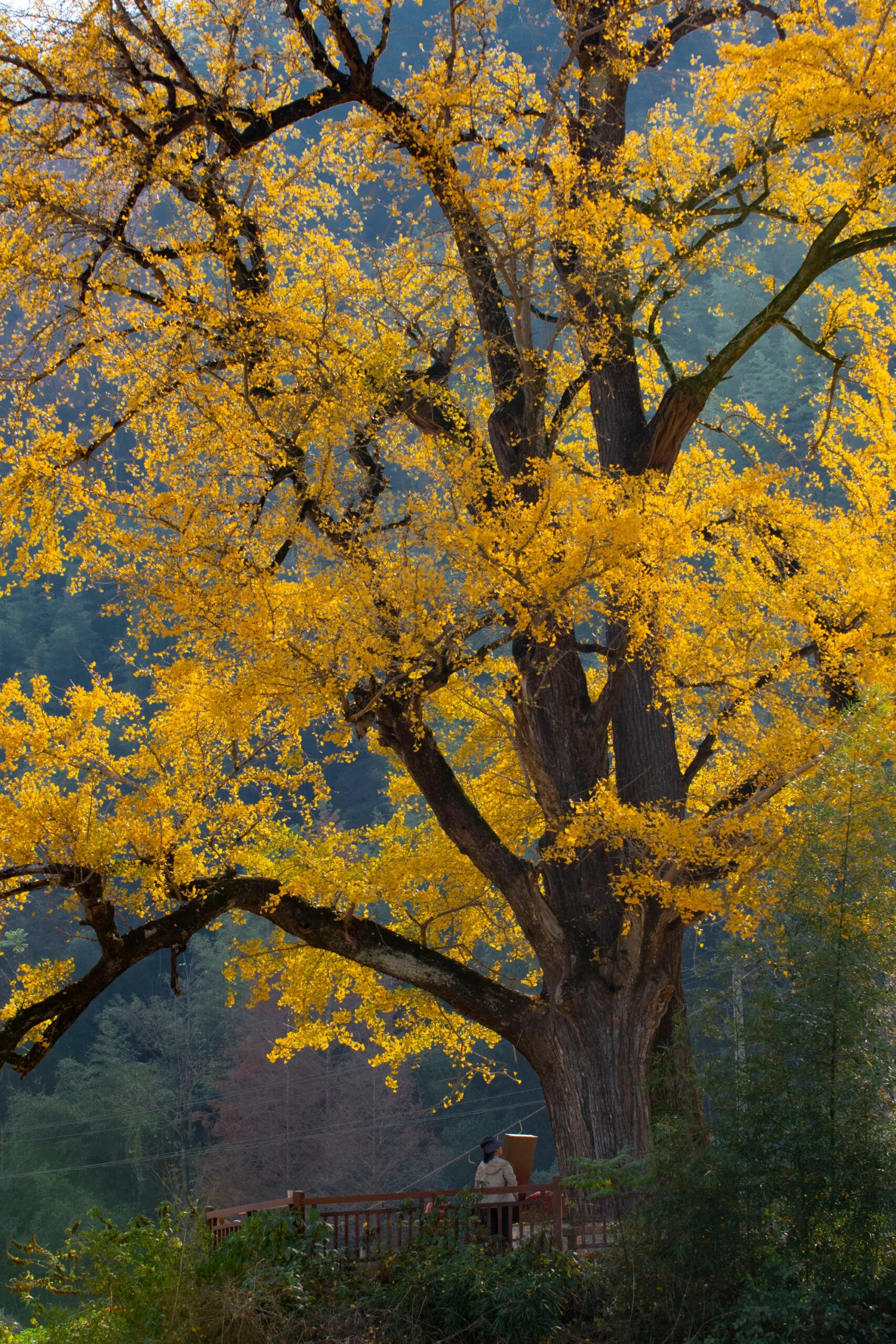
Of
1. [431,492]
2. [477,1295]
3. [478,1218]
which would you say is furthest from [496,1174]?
[431,492]

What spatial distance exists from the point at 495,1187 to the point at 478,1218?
11.3 inches

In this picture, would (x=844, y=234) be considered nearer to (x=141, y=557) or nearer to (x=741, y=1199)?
(x=141, y=557)

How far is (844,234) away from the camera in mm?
11344

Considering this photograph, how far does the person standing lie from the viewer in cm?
616

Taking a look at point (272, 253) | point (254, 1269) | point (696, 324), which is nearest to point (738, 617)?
point (272, 253)

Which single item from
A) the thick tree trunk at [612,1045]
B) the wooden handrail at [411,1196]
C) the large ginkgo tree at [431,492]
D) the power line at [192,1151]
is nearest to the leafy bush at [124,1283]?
the wooden handrail at [411,1196]

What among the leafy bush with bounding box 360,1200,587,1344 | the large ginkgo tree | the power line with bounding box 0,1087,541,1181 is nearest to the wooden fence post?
the leafy bush with bounding box 360,1200,587,1344

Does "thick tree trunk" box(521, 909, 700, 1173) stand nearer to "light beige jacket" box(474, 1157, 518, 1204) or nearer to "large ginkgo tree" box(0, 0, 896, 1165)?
"large ginkgo tree" box(0, 0, 896, 1165)

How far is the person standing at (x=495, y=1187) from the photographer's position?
6164 mm

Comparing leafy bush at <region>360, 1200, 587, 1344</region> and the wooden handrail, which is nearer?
leafy bush at <region>360, 1200, 587, 1344</region>

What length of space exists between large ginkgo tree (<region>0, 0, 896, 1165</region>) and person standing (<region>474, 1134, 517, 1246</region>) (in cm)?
48

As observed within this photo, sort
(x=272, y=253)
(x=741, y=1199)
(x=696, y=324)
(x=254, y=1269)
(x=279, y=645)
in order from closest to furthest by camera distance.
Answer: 1. (x=741, y=1199)
2. (x=254, y=1269)
3. (x=279, y=645)
4. (x=272, y=253)
5. (x=696, y=324)

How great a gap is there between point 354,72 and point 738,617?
15.1 ft

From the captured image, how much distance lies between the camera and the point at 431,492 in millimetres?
Answer: 7418
